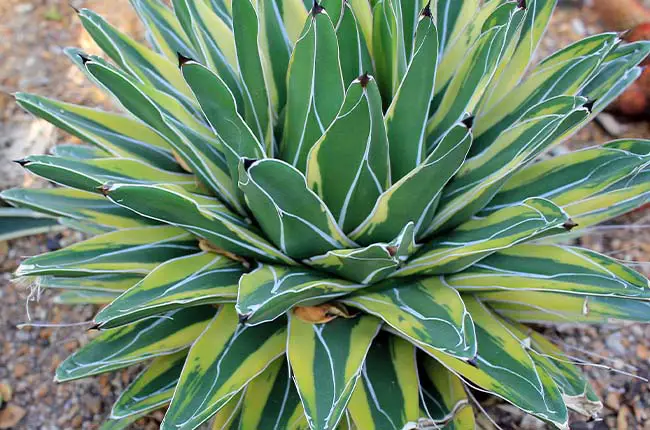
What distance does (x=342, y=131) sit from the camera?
0.95 metres

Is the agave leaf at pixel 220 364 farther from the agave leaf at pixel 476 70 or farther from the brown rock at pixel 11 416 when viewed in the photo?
the brown rock at pixel 11 416

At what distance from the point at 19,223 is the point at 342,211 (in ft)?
3.61

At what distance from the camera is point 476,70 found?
43.6 inches

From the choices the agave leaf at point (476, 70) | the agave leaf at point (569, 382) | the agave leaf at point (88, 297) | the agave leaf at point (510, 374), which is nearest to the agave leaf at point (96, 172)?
the agave leaf at point (88, 297)

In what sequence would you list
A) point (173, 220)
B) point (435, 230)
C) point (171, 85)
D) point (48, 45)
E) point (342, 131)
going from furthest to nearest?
point (48, 45), point (171, 85), point (435, 230), point (173, 220), point (342, 131)

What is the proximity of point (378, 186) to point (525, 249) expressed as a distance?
0.99ft

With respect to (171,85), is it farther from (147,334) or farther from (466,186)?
(466,186)

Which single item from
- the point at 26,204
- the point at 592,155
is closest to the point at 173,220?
the point at 26,204

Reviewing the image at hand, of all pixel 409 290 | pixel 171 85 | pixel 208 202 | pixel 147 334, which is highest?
pixel 171 85

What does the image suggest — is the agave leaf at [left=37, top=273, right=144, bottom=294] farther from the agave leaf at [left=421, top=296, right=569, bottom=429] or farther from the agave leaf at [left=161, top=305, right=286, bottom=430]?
the agave leaf at [left=421, top=296, right=569, bottom=429]

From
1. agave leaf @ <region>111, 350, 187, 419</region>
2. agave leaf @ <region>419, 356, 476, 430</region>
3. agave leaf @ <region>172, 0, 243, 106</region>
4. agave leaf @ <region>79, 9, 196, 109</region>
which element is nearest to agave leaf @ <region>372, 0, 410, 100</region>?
agave leaf @ <region>172, 0, 243, 106</region>

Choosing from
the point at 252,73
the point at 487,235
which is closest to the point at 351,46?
the point at 252,73

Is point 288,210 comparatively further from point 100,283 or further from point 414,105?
point 100,283

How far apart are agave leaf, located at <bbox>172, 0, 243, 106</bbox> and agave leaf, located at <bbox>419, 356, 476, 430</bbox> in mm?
593
